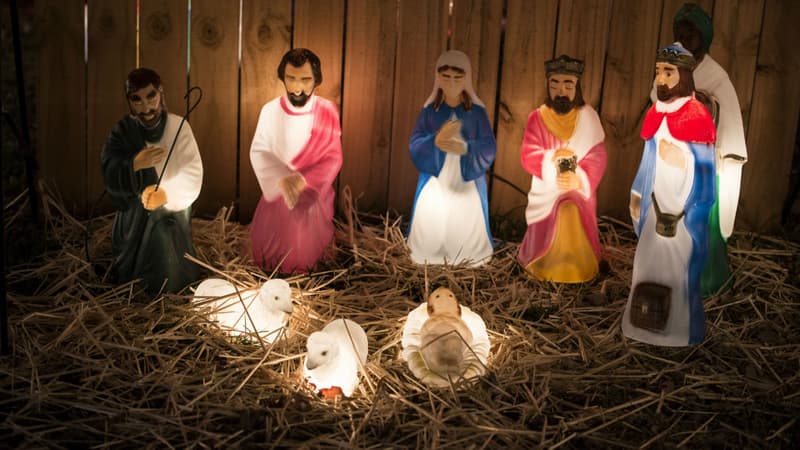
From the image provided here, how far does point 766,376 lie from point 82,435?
2.71 m

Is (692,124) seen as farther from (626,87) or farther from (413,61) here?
(413,61)

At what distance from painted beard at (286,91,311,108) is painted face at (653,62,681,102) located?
1.74 metres

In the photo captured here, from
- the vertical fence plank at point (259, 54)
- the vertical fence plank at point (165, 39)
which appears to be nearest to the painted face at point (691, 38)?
the vertical fence plank at point (259, 54)

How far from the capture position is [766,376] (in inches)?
154

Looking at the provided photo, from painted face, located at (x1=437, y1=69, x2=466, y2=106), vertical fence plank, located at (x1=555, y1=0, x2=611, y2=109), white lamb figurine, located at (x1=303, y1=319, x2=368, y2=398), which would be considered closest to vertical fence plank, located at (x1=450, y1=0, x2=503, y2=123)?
vertical fence plank, located at (x1=555, y1=0, x2=611, y2=109)

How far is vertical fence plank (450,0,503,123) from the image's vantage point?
566 cm

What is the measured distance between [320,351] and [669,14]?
3324 mm

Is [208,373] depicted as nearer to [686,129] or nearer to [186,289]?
[186,289]

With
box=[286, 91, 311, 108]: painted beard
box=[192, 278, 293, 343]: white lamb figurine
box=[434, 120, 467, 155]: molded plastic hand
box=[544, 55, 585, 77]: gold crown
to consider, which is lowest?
box=[192, 278, 293, 343]: white lamb figurine

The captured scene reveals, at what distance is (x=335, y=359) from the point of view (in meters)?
3.58

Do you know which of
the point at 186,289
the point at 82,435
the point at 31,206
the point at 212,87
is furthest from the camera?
the point at 212,87

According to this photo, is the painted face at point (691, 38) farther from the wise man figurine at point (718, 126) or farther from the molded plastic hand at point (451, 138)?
the molded plastic hand at point (451, 138)

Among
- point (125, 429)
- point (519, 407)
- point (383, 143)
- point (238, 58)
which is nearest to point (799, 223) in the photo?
point (383, 143)

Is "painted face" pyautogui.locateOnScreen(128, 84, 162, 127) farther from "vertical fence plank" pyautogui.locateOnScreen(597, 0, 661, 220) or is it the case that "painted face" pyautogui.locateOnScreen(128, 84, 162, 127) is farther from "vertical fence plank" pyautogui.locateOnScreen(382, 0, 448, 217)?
"vertical fence plank" pyautogui.locateOnScreen(597, 0, 661, 220)
